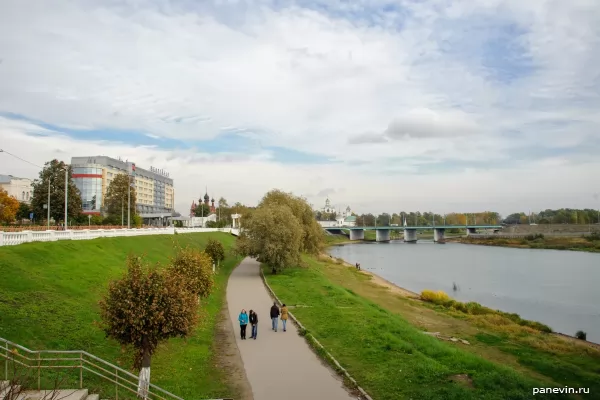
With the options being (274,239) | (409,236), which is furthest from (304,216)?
(409,236)

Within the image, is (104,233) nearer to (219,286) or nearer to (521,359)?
(219,286)

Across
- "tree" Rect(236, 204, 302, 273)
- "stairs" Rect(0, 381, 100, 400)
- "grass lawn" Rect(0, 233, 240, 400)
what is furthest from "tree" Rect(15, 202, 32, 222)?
"stairs" Rect(0, 381, 100, 400)

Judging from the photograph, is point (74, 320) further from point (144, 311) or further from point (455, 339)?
point (455, 339)

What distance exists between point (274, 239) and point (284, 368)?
28.1 m

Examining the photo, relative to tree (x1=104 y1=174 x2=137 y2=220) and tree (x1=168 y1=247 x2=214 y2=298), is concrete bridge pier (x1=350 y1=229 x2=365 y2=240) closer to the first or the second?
tree (x1=104 y1=174 x2=137 y2=220)

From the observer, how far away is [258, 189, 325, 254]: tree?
52.2 m

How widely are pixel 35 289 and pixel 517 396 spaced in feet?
60.5

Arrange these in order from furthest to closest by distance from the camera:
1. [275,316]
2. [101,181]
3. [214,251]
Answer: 1. [101,181]
2. [214,251]
3. [275,316]

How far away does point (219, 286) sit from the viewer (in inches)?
1426

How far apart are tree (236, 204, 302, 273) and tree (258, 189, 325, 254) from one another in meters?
6.14

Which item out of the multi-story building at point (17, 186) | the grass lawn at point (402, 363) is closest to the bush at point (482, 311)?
the grass lawn at point (402, 363)

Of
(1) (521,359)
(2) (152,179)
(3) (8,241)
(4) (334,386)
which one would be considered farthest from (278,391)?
(2) (152,179)

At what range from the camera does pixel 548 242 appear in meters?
126

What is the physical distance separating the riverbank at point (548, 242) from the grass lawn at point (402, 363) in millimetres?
103571
